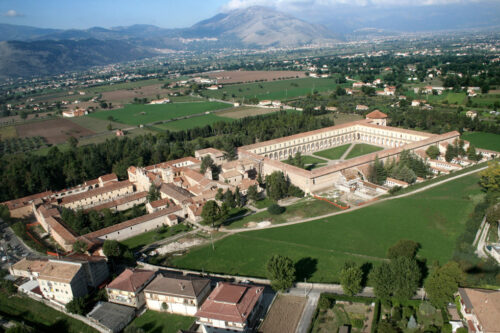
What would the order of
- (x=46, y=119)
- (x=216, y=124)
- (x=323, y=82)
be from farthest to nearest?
(x=323, y=82), (x=46, y=119), (x=216, y=124)

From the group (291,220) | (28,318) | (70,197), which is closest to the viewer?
(28,318)

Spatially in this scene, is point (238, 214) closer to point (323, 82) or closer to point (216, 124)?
point (216, 124)

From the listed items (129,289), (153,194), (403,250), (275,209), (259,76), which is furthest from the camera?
(259,76)

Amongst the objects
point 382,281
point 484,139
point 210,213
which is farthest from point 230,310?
point 484,139

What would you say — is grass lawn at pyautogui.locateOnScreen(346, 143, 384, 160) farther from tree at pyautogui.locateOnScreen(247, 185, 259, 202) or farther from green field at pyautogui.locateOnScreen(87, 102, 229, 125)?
green field at pyautogui.locateOnScreen(87, 102, 229, 125)

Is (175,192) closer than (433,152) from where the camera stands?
Yes

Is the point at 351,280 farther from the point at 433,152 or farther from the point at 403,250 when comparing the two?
the point at 433,152

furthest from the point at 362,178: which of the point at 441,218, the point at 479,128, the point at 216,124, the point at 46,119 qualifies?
the point at 46,119

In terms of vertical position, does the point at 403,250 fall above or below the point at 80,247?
above
